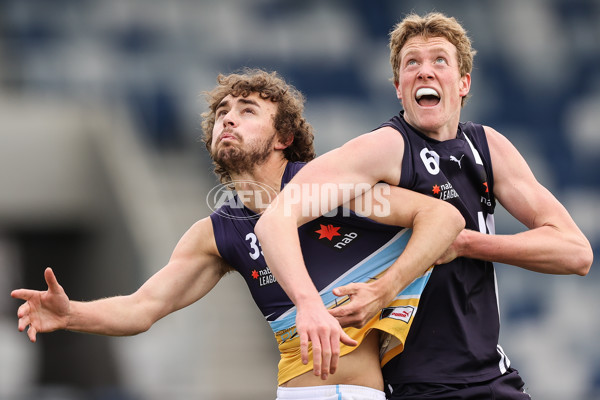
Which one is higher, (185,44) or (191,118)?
(185,44)

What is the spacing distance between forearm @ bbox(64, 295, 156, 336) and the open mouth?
175 cm

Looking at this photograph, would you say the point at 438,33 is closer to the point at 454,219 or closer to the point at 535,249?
the point at 454,219

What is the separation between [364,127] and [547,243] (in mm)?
9604

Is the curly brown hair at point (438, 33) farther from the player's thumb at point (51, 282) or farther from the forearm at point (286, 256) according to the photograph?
the player's thumb at point (51, 282)

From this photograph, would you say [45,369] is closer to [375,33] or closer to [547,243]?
[375,33]

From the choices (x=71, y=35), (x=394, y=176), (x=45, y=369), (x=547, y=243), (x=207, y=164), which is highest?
(x=71, y=35)

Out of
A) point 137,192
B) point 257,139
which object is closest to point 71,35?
point 137,192

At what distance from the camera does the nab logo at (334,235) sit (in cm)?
450

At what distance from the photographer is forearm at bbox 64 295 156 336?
14.9 ft

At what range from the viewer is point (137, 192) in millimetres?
12586

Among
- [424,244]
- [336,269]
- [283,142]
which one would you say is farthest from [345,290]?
[283,142]

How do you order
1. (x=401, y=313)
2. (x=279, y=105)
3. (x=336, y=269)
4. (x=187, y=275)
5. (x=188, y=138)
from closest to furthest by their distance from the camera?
(x=401, y=313) → (x=336, y=269) → (x=187, y=275) → (x=279, y=105) → (x=188, y=138)

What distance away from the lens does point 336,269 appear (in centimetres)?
446

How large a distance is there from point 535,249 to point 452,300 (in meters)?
0.46
